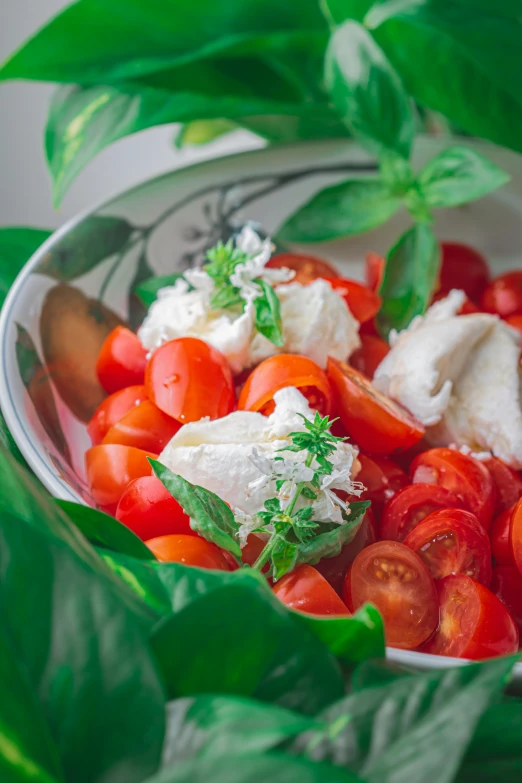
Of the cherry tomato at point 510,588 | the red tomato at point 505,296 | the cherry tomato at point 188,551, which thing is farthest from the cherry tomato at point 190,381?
the red tomato at point 505,296

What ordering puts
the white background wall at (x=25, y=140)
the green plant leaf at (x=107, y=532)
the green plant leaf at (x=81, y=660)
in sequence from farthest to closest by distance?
the white background wall at (x=25, y=140) → the green plant leaf at (x=107, y=532) → the green plant leaf at (x=81, y=660)

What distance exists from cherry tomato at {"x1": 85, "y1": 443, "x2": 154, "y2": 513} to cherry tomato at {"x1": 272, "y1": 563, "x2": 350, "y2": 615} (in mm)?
143

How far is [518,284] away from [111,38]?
0.49 meters

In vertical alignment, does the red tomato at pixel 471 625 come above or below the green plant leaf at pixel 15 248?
below

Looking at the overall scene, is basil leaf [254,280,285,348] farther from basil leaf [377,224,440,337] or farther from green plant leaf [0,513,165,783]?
green plant leaf [0,513,165,783]

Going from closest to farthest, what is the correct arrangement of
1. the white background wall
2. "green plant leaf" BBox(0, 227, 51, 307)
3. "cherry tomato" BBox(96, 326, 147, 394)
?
1. "cherry tomato" BBox(96, 326, 147, 394)
2. "green plant leaf" BBox(0, 227, 51, 307)
3. the white background wall

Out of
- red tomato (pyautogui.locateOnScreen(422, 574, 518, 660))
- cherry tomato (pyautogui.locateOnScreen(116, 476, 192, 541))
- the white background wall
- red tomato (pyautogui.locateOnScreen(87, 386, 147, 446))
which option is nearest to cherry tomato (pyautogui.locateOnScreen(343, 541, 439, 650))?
red tomato (pyautogui.locateOnScreen(422, 574, 518, 660))

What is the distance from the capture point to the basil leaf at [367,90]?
762 mm

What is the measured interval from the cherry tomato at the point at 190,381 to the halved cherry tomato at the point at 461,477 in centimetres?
15

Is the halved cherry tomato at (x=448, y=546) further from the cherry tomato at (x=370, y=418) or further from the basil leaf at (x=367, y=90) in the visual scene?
the basil leaf at (x=367, y=90)

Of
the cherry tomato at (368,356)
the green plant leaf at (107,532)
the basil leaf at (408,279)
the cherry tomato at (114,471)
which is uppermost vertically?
the green plant leaf at (107,532)

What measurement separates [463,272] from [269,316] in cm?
32

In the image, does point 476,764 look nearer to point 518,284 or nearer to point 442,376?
point 442,376

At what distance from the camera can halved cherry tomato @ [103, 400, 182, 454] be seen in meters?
0.58
